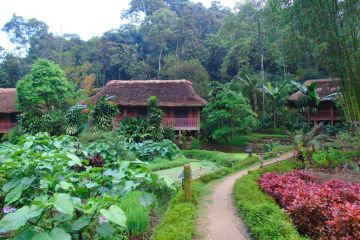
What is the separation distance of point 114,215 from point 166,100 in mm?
20465

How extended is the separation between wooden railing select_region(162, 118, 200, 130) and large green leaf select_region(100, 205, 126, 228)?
65.9 ft

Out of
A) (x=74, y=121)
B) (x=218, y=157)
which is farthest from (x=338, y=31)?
(x=74, y=121)

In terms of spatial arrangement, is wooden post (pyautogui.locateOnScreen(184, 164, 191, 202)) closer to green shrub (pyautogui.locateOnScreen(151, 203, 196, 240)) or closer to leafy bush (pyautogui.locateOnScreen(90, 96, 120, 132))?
green shrub (pyautogui.locateOnScreen(151, 203, 196, 240))

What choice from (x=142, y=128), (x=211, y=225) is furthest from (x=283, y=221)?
(x=142, y=128)

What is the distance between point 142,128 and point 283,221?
51.0ft

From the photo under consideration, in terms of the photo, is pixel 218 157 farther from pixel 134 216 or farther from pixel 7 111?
pixel 7 111

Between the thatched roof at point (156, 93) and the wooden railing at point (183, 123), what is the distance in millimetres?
1022

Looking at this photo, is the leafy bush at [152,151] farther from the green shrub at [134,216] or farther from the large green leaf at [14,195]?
the large green leaf at [14,195]

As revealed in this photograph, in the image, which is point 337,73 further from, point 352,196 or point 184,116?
point 184,116

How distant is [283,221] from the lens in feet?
16.8

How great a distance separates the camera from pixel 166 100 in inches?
878

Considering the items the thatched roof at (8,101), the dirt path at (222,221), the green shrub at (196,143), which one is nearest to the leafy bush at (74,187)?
the dirt path at (222,221)

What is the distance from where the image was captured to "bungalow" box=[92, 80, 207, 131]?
22.1 m

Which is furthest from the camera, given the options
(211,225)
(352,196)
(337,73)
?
(337,73)
